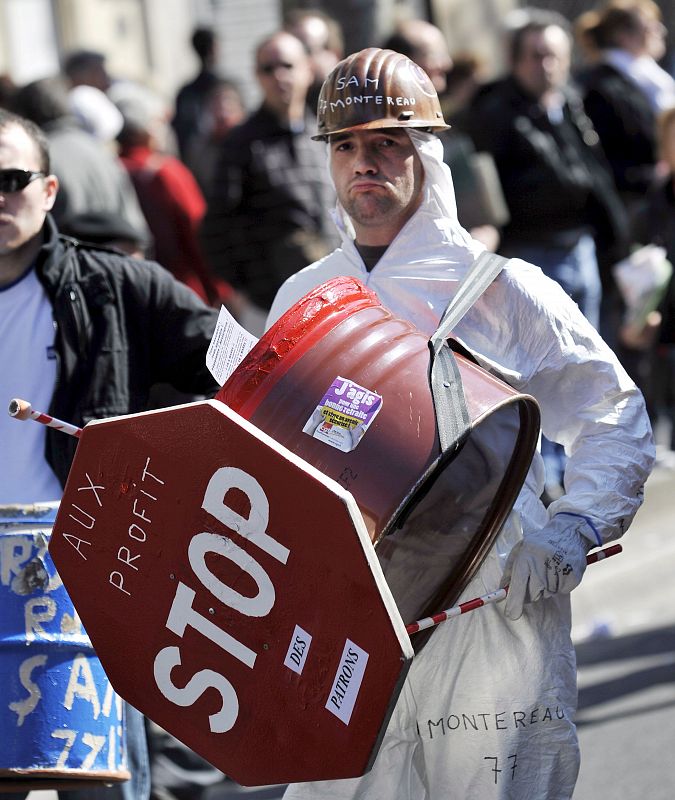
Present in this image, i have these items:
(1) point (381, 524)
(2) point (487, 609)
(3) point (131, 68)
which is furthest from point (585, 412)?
(3) point (131, 68)

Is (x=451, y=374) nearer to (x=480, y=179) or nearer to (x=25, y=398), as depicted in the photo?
(x=25, y=398)

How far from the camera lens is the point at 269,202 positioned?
20.6 ft

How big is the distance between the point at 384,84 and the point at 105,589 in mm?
1131

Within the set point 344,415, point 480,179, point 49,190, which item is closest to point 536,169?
point 480,179

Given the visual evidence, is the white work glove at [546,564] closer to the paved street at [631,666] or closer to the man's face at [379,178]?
the man's face at [379,178]

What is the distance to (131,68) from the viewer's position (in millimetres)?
16656

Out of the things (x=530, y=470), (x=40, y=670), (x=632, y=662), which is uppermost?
(x=530, y=470)

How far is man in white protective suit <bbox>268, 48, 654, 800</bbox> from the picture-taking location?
311 cm

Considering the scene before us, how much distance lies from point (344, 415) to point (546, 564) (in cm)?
51

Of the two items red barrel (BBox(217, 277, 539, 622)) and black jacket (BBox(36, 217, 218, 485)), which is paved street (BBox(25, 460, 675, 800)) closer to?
black jacket (BBox(36, 217, 218, 485))

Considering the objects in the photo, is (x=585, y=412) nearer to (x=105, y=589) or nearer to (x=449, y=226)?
(x=449, y=226)

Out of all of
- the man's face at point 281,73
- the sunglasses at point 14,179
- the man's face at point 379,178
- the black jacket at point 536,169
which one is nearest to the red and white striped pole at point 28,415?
the man's face at point 379,178

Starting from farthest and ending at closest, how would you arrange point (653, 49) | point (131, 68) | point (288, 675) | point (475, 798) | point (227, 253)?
point (131, 68), point (653, 49), point (227, 253), point (475, 798), point (288, 675)

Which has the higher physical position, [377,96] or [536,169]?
[377,96]
